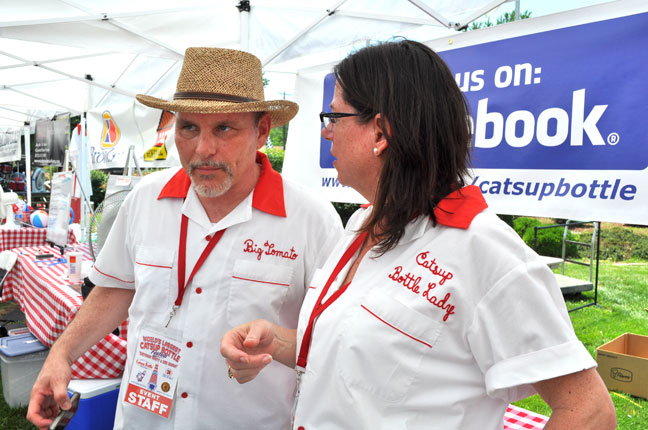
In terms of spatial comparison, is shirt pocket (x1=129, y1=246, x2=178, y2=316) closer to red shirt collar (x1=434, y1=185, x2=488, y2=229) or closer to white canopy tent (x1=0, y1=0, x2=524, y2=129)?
red shirt collar (x1=434, y1=185, x2=488, y2=229)

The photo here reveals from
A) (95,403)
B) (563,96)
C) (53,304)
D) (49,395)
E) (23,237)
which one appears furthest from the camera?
(23,237)

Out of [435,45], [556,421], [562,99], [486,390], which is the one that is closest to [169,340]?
[486,390]

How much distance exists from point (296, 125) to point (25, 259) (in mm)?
3013

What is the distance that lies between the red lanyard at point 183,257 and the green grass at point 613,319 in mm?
2977

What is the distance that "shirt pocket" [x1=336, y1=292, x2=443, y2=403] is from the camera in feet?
3.34

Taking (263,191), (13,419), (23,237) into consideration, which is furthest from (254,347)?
(23,237)

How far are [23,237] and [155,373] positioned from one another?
5.97 m

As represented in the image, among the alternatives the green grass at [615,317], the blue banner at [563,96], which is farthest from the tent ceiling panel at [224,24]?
the green grass at [615,317]

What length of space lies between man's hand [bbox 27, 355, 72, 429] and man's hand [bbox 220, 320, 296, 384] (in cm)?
59

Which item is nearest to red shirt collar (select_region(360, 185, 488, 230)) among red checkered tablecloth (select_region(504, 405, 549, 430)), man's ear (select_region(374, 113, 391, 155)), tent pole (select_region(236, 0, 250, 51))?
man's ear (select_region(374, 113, 391, 155))

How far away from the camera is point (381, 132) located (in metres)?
1.16

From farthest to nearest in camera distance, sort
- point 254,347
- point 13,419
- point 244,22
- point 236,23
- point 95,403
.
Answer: point 236,23 < point 244,22 < point 13,419 < point 95,403 < point 254,347

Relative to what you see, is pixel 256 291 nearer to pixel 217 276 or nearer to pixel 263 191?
pixel 217 276

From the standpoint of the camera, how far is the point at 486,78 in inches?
111
